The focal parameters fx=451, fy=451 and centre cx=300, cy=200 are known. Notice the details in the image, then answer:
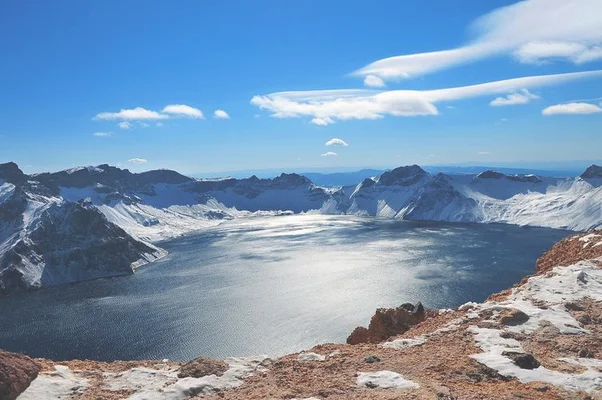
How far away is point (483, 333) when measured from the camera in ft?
66.7

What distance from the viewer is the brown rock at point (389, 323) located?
1131 inches

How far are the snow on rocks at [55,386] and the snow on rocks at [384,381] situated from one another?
10.2 metres

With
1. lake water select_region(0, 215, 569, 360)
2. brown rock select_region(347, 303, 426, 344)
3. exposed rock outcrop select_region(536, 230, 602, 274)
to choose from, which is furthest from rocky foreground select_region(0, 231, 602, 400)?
lake water select_region(0, 215, 569, 360)

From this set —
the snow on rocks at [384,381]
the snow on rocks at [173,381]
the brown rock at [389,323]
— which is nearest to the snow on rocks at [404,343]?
the snow on rocks at [384,381]

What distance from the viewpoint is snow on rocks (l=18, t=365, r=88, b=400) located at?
51.7 feet

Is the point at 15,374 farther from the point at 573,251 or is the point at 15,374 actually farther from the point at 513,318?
the point at 573,251

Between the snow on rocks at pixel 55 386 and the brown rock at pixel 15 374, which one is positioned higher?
the brown rock at pixel 15 374

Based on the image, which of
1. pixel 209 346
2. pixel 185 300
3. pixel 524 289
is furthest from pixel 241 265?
pixel 524 289

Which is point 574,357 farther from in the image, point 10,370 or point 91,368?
point 10,370

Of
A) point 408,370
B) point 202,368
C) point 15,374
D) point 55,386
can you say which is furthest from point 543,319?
point 15,374

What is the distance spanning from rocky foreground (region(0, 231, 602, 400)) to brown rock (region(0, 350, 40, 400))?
4 cm

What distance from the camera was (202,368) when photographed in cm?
1772

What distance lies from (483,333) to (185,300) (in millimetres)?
126314

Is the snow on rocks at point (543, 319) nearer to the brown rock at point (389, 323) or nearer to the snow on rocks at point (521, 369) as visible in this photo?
the snow on rocks at point (521, 369)
